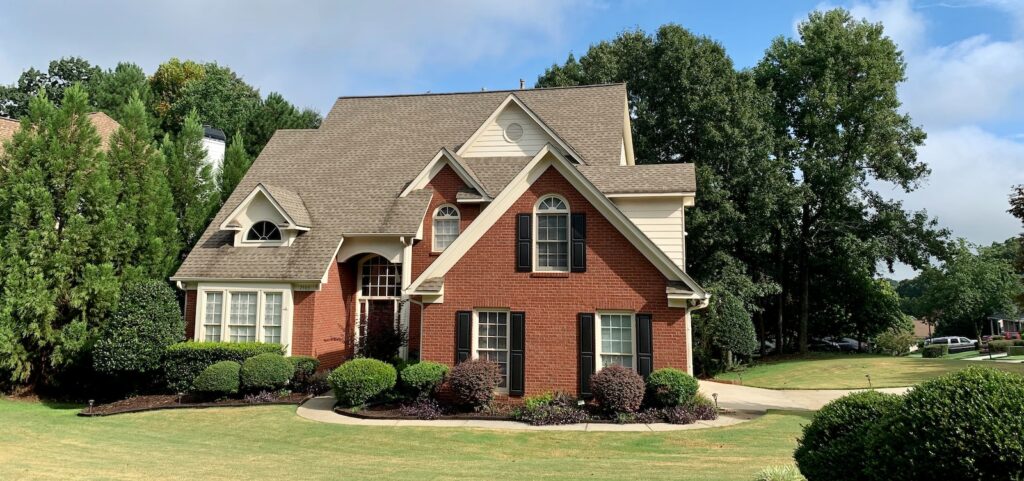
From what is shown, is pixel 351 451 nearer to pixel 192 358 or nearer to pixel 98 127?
pixel 192 358

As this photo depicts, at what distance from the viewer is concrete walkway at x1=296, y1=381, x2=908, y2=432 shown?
43.4 feet

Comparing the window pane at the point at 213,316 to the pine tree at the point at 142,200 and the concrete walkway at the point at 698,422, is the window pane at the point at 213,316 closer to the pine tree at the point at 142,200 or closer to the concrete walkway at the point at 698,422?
the pine tree at the point at 142,200

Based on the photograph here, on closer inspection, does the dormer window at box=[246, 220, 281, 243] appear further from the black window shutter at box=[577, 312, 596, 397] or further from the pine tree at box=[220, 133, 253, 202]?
the black window shutter at box=[577, 312, 596, 397]

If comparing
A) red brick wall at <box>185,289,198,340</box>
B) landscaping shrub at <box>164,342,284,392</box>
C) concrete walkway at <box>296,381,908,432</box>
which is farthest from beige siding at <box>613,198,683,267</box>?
red brick wall at <box>185,289,198,340</box>

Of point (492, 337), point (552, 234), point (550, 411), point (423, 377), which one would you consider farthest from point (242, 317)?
point (550, 411)

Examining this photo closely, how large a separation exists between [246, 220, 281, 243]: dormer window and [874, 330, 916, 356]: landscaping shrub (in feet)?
111

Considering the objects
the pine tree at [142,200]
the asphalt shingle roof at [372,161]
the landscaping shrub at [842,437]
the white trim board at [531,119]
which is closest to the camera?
the landscaping shrub at [842,437]

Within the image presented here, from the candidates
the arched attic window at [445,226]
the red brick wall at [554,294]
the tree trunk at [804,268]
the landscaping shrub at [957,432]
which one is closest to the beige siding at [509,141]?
the arched attic window at [445,226]

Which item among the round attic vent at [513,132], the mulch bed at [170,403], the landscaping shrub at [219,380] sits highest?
the round attic vent at [513,132]

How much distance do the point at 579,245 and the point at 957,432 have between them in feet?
34.4

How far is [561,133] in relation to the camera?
23406 millimetres

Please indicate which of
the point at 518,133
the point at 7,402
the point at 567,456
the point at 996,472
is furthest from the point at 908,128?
the point at 7,402

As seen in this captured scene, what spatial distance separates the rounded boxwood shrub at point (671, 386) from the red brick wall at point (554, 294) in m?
0.48

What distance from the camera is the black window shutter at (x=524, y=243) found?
50.5 feet
